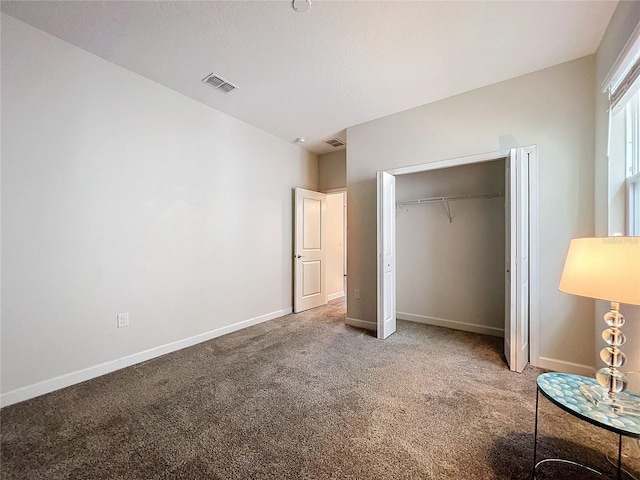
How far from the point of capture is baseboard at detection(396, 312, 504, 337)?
3301mm

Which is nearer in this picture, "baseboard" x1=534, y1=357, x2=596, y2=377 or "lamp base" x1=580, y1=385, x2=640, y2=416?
"lamp base" x1=580, y1=385, x2=640, y2=416

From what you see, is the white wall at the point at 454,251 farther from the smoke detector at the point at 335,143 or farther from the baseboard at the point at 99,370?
the baseboard at the point at 99,370

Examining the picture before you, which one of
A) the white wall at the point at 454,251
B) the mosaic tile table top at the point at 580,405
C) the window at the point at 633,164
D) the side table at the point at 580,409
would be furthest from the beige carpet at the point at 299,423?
the window at the point at 633,164

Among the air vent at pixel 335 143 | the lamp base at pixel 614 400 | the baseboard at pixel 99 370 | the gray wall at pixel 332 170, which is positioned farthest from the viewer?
the gray wall at pixel 332 170

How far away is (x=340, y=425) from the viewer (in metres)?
1.71

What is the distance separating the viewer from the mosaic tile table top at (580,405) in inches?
41.7

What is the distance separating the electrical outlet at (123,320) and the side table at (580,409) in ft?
10.2

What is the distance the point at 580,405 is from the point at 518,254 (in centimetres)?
146

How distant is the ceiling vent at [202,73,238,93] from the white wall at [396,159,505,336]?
99.4 inches

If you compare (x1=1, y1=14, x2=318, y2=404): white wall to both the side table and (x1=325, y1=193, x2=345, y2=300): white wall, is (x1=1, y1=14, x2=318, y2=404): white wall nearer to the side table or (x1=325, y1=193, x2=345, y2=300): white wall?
(x1=325, y1=193, x2=345, y2=300): white wall

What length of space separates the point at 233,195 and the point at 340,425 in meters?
2.86

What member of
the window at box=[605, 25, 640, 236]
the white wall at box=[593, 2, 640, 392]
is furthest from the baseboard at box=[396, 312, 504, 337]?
the window at box=[605, 25, 640, 236]

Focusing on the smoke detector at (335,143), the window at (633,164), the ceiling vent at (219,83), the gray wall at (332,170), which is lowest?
the window at (633,164)

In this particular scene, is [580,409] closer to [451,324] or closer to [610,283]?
[610,283]
